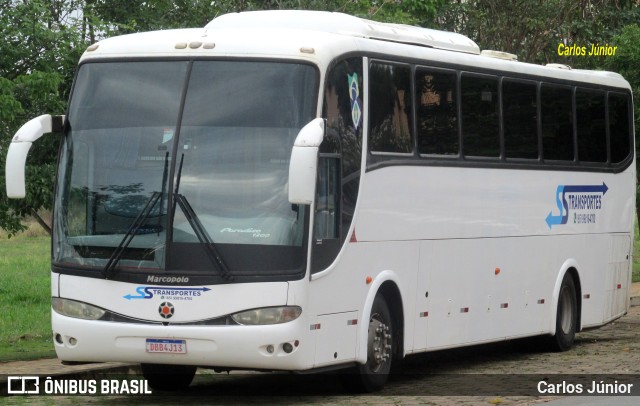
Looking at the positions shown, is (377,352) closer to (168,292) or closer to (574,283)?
(168,292)

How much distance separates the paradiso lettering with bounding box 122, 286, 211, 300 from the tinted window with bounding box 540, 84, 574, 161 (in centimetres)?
702

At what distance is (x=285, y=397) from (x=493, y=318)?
3.86 m

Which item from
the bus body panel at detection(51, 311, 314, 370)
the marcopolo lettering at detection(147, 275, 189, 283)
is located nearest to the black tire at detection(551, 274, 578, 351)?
the bus body panel at detection(51, 311, 314, 370)

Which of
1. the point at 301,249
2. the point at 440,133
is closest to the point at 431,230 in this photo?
the point at 440,133

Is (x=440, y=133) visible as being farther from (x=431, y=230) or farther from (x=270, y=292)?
(x=270, y=292)

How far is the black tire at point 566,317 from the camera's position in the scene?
18391 millimetres

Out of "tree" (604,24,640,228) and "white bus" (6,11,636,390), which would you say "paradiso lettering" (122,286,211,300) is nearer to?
"white bus" (6,11,636,390)

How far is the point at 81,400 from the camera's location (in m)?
13.4

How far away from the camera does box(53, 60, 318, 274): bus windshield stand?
1222cm

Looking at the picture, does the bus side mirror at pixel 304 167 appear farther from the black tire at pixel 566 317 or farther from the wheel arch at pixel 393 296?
the black tire at pixel 566 317

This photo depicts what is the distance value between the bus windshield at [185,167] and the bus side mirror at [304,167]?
2.12 ft

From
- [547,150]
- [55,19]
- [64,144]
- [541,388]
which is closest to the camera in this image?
[64,144]

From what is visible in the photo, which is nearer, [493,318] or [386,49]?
[386,49]

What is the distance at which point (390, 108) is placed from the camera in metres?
14.2
